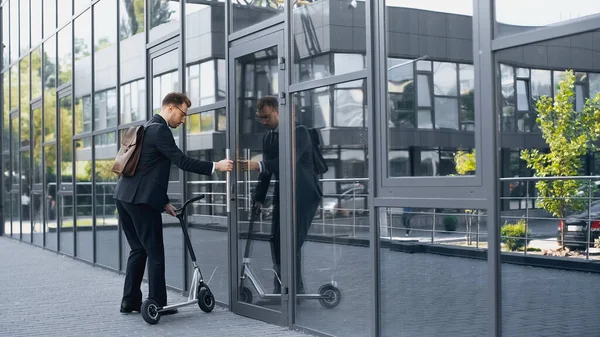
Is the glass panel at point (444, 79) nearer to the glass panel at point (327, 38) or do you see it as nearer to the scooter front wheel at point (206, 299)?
the glass panel at point (327, 38)

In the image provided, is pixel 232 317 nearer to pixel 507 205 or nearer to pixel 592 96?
pixel 507 205

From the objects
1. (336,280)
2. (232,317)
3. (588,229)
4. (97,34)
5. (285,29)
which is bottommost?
(232,317)

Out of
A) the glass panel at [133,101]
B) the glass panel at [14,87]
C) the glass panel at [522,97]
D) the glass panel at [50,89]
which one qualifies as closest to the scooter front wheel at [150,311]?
the glass panel at [133,101]

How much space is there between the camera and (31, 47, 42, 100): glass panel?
49.9 feet

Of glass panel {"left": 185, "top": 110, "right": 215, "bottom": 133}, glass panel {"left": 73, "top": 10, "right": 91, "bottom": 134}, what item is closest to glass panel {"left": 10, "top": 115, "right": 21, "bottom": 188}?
glass panel {"left": 73, "top": 10, "right": 91, "bottom": 134}

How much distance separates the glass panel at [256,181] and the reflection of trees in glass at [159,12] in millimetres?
2015

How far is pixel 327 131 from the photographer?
6086mm

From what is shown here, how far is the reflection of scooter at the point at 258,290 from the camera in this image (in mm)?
6102

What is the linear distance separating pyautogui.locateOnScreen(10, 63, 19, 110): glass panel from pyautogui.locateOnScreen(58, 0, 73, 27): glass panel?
157 inches

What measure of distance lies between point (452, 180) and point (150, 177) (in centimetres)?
314

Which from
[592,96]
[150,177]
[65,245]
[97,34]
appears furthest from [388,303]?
[65,245]

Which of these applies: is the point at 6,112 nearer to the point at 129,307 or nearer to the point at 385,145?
the point at 129,307

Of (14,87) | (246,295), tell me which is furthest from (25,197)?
(246,295)

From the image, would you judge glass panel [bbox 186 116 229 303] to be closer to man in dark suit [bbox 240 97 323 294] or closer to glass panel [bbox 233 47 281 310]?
glass panel [bbox 233 47 281 310]
